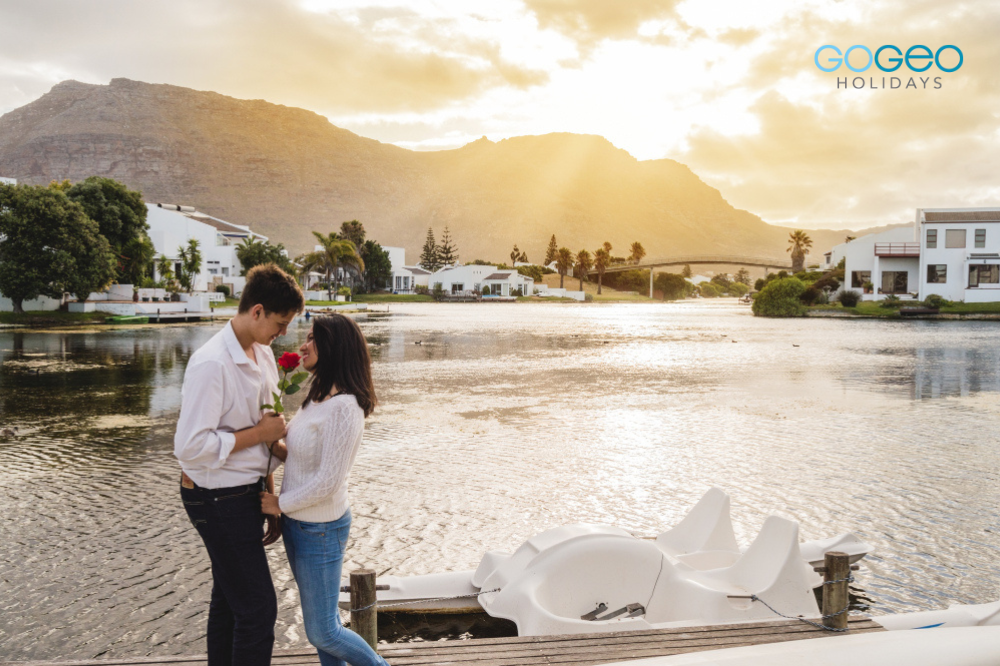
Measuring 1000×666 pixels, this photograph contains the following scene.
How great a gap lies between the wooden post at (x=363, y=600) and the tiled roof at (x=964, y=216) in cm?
6749

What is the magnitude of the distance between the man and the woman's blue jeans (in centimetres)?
12

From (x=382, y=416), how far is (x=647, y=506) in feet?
22.9

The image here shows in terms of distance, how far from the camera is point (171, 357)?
2475cm

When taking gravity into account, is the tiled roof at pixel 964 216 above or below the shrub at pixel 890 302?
above

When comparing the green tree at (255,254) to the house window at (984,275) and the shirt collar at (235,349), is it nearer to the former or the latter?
the house window at (984,275)

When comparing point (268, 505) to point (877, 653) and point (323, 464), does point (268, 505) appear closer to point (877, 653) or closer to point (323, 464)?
point (323, 464)

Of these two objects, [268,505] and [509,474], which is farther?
[509,474]

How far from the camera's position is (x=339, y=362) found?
309cm

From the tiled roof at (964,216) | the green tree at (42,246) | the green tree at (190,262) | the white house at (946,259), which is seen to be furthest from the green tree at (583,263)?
the green tree at (42,246)

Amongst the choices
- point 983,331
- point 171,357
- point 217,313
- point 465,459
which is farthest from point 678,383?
point 217,313

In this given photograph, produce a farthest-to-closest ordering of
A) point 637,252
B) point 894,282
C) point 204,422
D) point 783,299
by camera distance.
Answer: point 637,252, point 894,282, point 783,299, point 204,422

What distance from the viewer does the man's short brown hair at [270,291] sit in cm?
299

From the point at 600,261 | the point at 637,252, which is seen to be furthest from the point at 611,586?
the point at 637,252

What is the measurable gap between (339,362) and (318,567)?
86 centimetres
